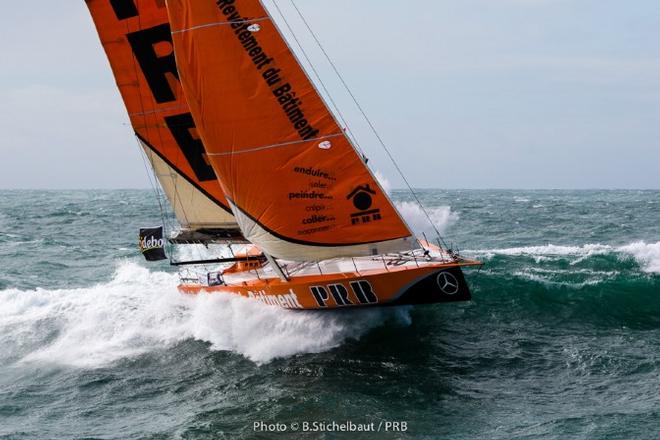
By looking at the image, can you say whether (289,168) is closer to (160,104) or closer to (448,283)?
(448,283)

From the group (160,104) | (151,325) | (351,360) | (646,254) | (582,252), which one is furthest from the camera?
(582,252)

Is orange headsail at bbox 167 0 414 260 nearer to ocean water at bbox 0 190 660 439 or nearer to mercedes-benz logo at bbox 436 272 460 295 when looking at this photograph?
mercedes-benz logo at bbox 436 272 460 295

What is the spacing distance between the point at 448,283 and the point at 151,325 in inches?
316

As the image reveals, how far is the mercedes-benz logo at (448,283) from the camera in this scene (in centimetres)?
1318

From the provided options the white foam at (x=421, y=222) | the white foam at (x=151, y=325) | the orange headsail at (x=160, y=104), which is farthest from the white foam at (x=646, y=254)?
the orange headsail at (x=160, y=104)

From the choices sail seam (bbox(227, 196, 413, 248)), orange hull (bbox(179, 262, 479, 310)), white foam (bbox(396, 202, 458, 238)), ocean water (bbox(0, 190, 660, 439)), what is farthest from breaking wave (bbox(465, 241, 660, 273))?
sail seam (bbox(227, 196, 413, 248))

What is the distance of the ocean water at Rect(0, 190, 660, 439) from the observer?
1106 cm

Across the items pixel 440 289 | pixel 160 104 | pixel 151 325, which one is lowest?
pixel 440 289

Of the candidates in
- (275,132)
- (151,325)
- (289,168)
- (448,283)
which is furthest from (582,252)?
Result: (151,325)

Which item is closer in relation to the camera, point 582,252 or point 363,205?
point 363,205

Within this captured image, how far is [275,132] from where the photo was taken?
43.7ft

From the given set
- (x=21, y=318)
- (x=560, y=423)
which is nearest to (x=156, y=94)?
(x=21, y=318)

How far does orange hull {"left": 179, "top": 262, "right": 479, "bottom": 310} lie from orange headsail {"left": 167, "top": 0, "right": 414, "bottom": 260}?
56cm

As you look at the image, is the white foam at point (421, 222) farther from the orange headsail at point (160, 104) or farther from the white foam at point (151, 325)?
the white foam at point (151, 325)
